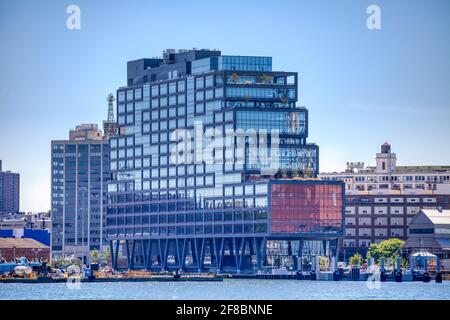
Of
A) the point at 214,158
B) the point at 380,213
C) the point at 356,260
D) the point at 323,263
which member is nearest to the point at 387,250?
the point at 356,260

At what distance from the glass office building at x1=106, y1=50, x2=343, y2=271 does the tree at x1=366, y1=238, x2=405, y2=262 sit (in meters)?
14.4

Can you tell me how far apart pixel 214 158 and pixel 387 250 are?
25.6 metres

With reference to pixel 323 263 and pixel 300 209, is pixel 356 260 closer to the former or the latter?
pixel 323 263

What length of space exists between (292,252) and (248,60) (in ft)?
64.9

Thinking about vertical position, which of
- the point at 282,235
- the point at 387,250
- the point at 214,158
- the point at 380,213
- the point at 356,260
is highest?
the point at 214,158

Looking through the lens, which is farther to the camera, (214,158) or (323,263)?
(214,158)

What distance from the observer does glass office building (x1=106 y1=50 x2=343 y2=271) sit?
14050 cm

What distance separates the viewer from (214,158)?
5625 inches

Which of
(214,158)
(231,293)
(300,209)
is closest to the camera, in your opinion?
(231,293)

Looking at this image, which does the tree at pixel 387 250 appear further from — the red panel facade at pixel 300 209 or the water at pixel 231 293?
the water at pixel 231 293

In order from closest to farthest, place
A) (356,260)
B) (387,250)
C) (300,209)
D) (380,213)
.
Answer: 1. (300,209)
2. (387,250)
3. (356,260)
4. (380,213)

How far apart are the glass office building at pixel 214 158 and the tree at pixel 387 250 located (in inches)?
565

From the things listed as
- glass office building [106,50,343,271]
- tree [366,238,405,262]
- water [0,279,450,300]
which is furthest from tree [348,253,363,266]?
water [0,279,450,300]

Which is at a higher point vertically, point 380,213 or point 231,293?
point 380,213
